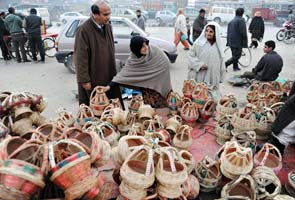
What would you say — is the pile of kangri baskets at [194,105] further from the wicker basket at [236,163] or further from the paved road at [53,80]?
the paved road at [53,80]

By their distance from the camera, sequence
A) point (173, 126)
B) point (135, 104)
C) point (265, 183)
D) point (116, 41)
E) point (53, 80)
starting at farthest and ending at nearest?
point (116, 41), point (53, 80), point (135, 104), point (173, 126), point (265, 183)

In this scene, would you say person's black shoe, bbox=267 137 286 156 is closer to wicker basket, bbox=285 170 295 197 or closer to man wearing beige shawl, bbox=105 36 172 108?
wicker basket, bbox=285 170 295 197

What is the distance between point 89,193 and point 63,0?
44155 millimetres

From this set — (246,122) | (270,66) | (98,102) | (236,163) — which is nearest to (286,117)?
(246,122)

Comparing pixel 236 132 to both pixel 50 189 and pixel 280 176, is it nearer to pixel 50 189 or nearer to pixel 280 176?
pixel 280 176

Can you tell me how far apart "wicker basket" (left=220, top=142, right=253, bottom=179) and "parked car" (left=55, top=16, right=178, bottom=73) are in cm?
538

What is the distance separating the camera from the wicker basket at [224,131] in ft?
7.55

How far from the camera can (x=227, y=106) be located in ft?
8.29

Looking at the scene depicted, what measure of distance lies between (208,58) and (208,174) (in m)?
2.06

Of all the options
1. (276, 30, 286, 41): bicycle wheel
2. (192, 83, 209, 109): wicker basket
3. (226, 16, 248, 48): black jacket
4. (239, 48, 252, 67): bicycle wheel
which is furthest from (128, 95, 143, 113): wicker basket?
(276, 30, 286, 41): bicycle wheel

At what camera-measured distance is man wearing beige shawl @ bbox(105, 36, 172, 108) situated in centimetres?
280

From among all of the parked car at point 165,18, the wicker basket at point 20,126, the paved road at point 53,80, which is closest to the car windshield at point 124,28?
the paved road at point 53,80

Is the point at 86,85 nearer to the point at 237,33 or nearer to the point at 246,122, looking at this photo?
the point at 246,122

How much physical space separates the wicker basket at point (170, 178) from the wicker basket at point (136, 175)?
0.04 meters
